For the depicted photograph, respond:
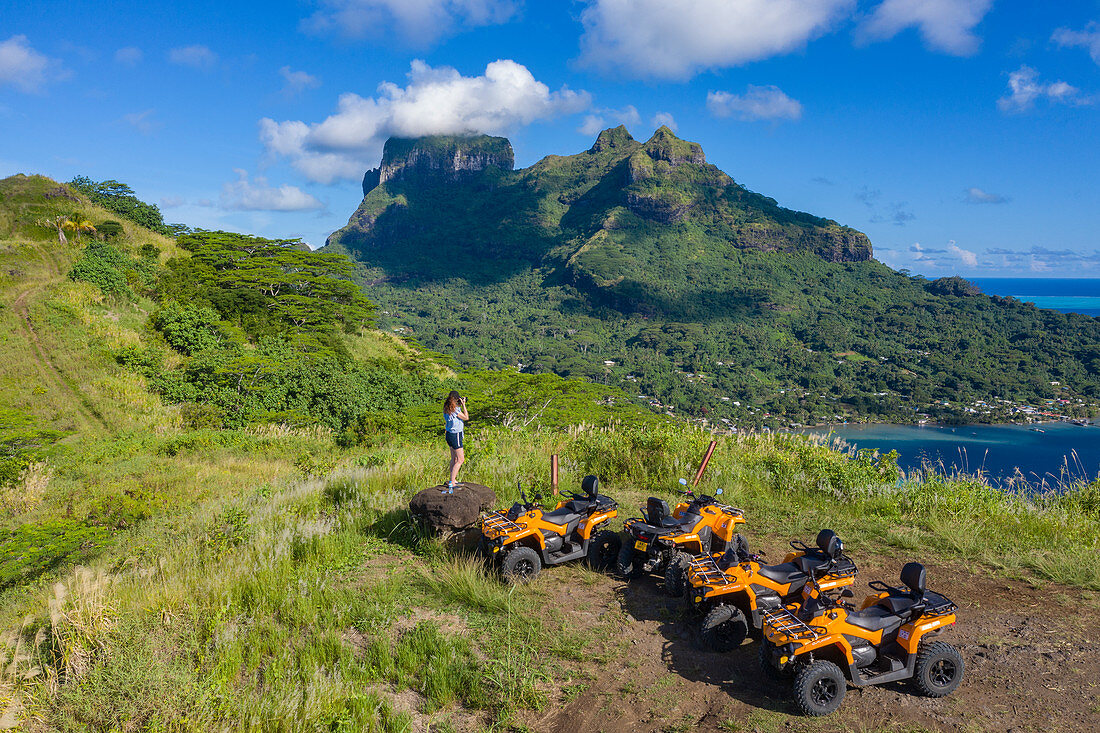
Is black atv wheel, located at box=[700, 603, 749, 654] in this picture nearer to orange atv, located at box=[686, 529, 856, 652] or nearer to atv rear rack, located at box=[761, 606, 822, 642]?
orange atv, located at box=[686, 529, 856, 652]

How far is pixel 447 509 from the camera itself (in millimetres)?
6066

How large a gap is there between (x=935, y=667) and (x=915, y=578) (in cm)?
61

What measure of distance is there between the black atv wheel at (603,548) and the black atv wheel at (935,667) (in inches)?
111

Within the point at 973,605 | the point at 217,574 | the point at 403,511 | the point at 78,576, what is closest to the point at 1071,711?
the point at 973,605

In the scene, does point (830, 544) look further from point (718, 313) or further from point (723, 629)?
point (718, 313)

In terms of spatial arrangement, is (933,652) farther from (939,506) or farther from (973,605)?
(939,506)

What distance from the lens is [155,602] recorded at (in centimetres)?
460

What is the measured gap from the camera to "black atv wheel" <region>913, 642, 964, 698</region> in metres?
3.65

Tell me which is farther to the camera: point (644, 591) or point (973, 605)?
point (644, 591)

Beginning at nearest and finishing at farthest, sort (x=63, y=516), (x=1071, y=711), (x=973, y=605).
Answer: (x=1071, y=711) → (x=973, y=605) → (x=63, y=516)

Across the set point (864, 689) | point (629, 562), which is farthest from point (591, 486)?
point (864, 689)

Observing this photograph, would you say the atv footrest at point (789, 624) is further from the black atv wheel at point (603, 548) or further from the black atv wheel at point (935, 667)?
the black atv wheel at point (603, 548)

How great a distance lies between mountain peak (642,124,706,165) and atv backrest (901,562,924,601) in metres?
184

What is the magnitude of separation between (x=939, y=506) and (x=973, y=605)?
8.17ft
